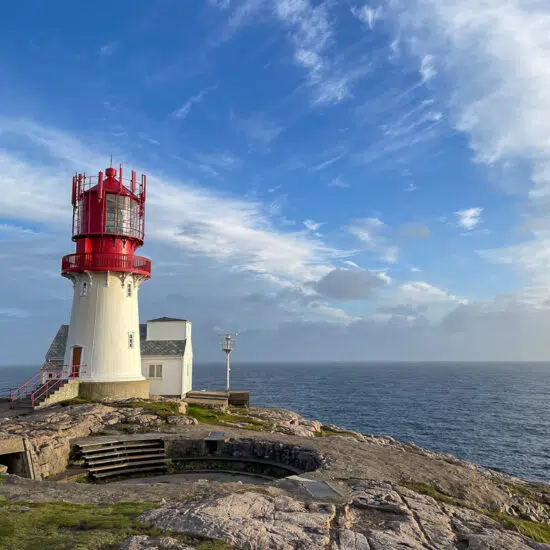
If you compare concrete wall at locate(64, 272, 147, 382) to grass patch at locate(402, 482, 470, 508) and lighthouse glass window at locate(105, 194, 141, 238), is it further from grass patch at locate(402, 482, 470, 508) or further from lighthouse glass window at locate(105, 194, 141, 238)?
grass patch at locate(402, 482, 470, 508)

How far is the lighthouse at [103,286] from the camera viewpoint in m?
30.4

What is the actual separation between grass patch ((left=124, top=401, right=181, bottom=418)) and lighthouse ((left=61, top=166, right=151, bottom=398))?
9.85ft

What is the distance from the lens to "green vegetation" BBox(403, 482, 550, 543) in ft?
38.8

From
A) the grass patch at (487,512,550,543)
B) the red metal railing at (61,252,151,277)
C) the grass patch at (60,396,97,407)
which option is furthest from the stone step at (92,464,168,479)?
the red metal railing at (61,252,151,277)

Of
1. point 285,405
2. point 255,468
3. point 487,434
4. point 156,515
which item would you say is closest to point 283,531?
point 156,515

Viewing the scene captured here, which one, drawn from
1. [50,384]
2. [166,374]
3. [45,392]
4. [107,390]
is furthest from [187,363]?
[45,392]

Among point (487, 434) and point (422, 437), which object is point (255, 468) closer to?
point (422, 437)

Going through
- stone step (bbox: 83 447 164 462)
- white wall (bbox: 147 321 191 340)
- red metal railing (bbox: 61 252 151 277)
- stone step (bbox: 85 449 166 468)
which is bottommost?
stone step (bbox: 85 449 166 468)

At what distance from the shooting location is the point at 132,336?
3216cm

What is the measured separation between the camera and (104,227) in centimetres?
3048

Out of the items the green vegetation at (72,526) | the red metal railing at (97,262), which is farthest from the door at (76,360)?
the green vegetation at (72,526)

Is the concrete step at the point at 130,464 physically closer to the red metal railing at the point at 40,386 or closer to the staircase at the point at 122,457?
the staircase at the point at 122,457

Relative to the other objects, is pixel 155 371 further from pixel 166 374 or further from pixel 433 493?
pixel 433 493

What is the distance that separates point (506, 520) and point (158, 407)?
19.7 m
